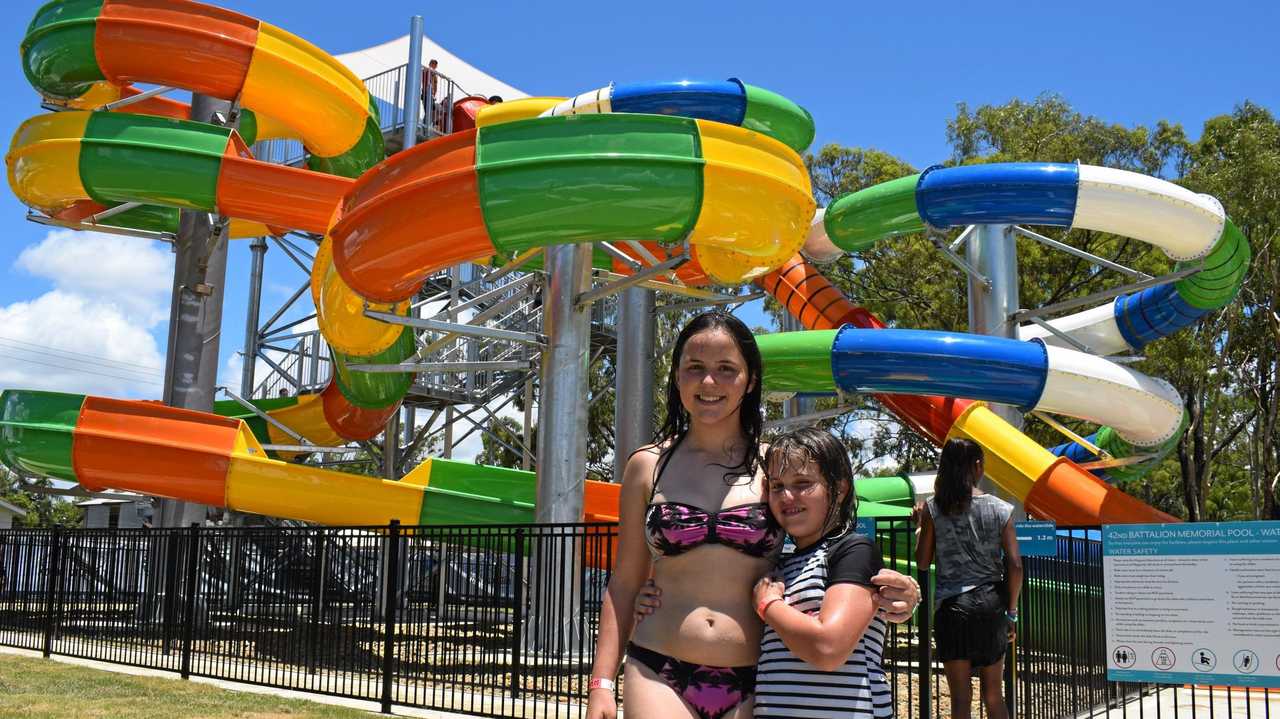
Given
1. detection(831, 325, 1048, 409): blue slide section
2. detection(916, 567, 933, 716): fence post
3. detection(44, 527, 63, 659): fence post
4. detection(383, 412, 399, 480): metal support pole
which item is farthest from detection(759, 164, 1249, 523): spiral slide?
detection(383, 412, 399, 480): metal support pole

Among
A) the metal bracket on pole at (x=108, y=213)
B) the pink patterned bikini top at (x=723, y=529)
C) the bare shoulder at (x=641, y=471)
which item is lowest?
the pink patterned bikini top at (x=723, y=529)

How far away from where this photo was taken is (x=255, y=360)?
72.1 feet

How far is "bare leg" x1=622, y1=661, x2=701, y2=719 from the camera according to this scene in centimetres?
285

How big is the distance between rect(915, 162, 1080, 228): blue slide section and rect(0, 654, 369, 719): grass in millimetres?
9265

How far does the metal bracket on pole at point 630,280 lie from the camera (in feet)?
35.0

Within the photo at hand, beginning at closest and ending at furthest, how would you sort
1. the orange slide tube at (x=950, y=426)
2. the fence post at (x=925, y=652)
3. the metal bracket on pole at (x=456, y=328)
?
the fence post at (x=925, y=652) < the metal bracket on pole at (x=456, y=328) < the orange slide tube at (x=950, y=426)

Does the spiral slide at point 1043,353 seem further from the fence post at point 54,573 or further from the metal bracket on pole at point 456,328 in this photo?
the fence post at point 54,573

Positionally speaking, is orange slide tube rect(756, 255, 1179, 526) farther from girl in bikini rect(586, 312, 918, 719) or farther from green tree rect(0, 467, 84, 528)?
green tree rect(0, 467, 84, 528)

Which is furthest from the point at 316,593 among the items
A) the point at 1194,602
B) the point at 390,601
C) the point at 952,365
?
the point at 1194,602

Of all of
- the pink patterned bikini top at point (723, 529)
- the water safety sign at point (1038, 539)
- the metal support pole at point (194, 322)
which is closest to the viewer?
the pink patterned bikini top at point (723, 529)

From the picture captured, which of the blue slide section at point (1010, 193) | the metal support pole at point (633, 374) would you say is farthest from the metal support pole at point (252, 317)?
the blue slide section at point (1010, 193)

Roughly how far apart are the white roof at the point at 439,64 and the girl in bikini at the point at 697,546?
84.1 feet

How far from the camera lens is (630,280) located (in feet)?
37.3

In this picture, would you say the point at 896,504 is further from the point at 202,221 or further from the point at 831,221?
the point at 202,221
